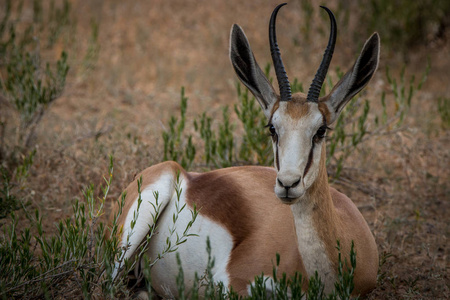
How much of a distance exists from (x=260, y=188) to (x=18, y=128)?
3200 mm

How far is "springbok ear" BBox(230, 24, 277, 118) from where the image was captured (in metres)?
3.24

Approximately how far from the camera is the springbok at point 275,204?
293cm

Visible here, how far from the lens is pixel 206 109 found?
298 inches

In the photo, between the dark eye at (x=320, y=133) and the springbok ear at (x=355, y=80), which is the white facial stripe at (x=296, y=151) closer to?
the dark eye at (x=320, y=133)

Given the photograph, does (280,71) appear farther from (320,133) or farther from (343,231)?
(343,231)

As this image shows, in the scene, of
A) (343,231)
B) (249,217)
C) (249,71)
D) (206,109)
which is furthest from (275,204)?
(206,109)

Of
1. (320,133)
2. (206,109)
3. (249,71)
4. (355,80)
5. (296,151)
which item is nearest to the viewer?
(296,151)

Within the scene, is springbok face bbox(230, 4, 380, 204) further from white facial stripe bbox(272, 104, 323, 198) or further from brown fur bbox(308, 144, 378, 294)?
brown fur bbox(308, 144, 378, 294)

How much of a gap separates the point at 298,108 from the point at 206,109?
465 centimetres

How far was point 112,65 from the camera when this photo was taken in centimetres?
911

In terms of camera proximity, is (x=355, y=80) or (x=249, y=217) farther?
(x=249, y=217)

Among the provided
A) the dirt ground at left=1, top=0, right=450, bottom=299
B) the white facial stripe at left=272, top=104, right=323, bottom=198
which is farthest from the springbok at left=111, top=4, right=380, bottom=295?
the dirt ground at left=1, top=0, right=450, bottom=299

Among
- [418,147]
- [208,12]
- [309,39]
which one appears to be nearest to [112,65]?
[208,12]

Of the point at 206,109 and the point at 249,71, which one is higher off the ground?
the point at 249,71
